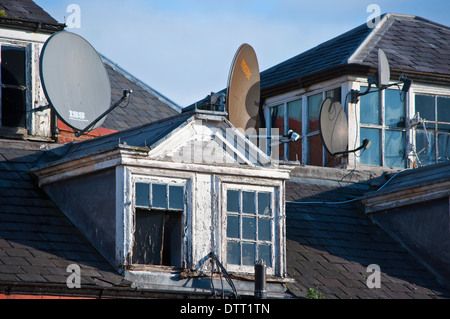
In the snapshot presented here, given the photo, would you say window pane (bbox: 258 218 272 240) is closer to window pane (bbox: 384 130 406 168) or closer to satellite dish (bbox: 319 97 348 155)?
satellite dish (bbox: 319 97 348 155)

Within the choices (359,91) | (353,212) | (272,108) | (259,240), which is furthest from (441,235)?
(272,108)

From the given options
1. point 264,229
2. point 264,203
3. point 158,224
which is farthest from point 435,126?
point 158,224

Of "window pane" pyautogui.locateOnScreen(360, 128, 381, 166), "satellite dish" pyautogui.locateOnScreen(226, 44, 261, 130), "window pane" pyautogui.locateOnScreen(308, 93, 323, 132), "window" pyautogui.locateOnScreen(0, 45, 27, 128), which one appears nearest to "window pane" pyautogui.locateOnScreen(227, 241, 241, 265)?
"satellite dish" pyautogui.locateOnScreen(226, 44, 261, 130)

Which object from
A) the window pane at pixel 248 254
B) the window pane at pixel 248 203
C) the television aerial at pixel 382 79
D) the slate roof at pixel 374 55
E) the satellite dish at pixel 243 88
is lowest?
the window pane at pixel 248 254

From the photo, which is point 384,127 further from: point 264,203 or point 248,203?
point 248,203

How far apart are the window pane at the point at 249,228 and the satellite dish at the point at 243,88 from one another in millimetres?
3667

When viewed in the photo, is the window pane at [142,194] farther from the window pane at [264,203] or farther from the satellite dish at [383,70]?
the satellite dish at [383,70]

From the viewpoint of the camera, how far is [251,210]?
16.3m

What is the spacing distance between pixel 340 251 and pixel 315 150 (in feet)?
20.0

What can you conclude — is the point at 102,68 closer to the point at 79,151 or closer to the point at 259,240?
the point at 79,151

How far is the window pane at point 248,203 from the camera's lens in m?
16.2

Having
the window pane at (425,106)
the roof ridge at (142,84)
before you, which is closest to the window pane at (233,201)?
the window pane at (425,106)

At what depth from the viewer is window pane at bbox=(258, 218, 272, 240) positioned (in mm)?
16328

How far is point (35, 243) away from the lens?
1495 centimetres
